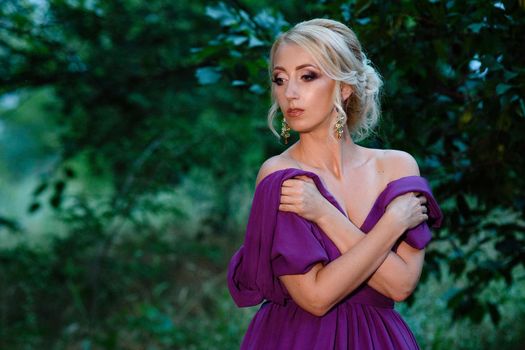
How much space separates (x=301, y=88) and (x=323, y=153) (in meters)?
0.25

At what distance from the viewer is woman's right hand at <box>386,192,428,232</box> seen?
225 centimetres

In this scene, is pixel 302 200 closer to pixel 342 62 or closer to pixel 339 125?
pixel 339 125

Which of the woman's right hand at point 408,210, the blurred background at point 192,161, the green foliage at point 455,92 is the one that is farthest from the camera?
the blurred background at point 192,161

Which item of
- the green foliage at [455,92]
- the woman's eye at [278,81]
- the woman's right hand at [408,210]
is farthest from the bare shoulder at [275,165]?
the green foliage at [455,92]

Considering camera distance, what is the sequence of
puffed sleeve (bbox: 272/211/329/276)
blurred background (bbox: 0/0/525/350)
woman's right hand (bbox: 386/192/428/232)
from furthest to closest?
blurred background (bbox: 0/0/525/350), woman's right hand (bbox: 386/192/428/232), puffed sleeve (bbox: 272/211/329/276)

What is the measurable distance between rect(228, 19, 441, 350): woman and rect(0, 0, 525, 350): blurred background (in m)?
0.61

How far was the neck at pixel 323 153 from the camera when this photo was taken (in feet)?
7.97

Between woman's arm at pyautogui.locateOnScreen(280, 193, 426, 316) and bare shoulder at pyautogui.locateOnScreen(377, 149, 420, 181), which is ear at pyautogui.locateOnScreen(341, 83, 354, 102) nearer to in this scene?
bare shoulder at pyautogui.locateOnScreen(377, 149, 420, 181)

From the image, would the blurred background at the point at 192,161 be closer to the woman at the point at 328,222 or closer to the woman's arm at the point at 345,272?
the woman at the point at 328,222

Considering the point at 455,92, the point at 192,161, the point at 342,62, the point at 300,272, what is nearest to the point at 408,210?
the point at 300,272

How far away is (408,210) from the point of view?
229 centimetres

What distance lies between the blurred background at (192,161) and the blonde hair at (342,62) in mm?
471

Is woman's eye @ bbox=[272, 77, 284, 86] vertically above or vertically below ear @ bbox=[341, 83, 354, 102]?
above

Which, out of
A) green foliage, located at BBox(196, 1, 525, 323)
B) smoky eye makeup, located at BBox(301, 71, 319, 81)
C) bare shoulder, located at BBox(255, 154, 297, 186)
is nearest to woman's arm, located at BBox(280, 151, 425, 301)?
bare shoulder, located at BBox(255, 154, 297, 186)
